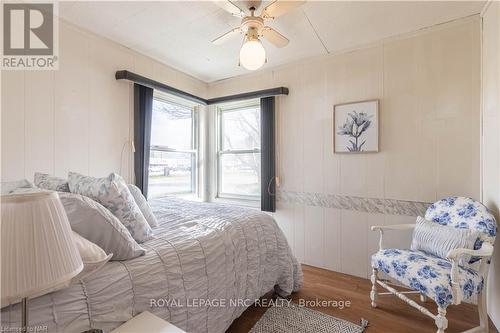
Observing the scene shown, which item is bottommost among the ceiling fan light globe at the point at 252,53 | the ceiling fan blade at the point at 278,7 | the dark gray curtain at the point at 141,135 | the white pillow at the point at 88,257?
the white pillow at the point at 88,257

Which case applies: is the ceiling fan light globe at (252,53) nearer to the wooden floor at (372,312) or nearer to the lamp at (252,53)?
the lamp at (252,53)

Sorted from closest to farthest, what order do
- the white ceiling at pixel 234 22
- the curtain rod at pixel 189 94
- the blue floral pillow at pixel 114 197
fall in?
1. the blue floral pillow at pixel 114 197
2. the white ceiling at pixel 234 22
3. the curtain rod at pixel 189 94

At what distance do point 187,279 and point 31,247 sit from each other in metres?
0.84

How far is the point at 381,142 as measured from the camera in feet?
8.05

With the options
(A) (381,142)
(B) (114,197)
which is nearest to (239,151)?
(A) (381,142)

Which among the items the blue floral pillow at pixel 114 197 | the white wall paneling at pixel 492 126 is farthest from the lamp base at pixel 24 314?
the white wall paneling at pixel 492 126

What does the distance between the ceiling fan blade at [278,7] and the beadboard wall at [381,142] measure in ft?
4.31

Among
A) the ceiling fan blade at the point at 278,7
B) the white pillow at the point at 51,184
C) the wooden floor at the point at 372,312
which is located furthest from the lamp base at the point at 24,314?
the ceiling fan blade at the point at 278,7

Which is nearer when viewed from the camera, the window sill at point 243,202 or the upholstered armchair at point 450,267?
the upholstered armchair at point 450,267

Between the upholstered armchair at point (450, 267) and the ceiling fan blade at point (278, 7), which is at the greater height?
the ceiling fan blade at point (278, 7)

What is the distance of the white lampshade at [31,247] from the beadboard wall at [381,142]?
255 centimetres

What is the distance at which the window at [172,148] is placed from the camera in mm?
3014

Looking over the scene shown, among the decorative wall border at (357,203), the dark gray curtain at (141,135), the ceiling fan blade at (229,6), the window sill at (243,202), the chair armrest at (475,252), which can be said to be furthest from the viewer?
the window sill at (243,202)

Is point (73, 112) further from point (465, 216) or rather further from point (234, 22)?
point (465, 216)
